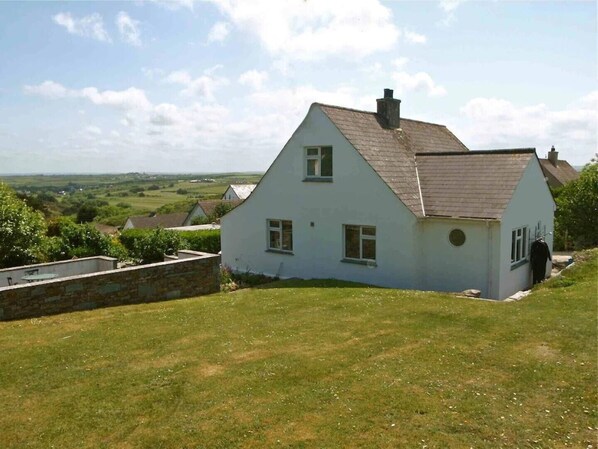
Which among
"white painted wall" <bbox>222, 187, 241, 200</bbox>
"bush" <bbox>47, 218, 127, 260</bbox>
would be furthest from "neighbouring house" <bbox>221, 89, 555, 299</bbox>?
"white painted wall" <bbox>222, 187, 241, 200</bbox>

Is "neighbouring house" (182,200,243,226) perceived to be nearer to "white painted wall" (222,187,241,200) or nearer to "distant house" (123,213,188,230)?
"distant house" (123,213,188,230)

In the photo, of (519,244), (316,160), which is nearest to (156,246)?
(316,160)

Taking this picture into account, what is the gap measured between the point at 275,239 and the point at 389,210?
5996mm

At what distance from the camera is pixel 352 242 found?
20.1 meters

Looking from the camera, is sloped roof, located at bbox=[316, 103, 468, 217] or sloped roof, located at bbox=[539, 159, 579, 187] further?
sloped roof, located at bbox=[539, 159, 579, 187]

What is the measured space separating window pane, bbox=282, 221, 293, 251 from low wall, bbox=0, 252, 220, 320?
5207mm

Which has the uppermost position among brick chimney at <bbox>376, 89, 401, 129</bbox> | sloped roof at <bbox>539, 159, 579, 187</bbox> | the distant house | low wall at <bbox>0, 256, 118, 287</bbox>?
brick chimney at <bbox>376, 89, 401, 129</bbox>

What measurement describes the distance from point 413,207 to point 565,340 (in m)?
8.86

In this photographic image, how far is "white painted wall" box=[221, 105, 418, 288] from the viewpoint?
61.3 feet

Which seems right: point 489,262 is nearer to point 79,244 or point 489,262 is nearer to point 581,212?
point 79,244

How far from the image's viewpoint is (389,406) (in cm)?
720

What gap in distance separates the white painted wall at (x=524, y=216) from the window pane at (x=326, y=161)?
6.90 metres

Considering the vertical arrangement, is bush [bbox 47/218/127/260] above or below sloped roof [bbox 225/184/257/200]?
below

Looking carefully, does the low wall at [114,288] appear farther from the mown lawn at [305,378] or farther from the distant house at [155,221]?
the distant house at [155,221]
